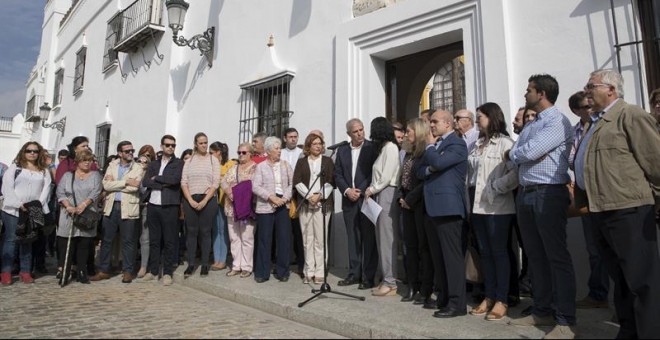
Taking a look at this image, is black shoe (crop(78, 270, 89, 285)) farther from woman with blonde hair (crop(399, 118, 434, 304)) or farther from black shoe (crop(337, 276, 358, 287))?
woman with blonde hair (crop(399, 118, 434, 304))

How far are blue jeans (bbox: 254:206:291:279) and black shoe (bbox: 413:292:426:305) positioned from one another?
1.80 m

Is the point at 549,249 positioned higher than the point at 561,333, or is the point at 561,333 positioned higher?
the point at 549,249

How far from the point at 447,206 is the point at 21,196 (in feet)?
18.2

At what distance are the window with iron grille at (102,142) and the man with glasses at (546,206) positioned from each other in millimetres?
12288

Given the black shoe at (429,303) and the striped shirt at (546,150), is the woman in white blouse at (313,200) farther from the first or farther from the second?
the striped shirt at (546,150)

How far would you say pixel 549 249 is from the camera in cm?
324

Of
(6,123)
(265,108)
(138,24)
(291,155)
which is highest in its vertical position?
(6,123)

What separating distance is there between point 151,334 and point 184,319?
1.72 ft

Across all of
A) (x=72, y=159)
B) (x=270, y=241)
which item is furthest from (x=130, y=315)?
(x=72, y=159)

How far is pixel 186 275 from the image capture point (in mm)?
5848

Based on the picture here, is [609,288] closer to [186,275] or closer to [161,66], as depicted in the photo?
[186,275]

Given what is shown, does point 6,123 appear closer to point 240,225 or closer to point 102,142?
point 102,142

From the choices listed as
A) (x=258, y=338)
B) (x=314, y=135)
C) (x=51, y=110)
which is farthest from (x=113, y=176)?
(x=51, y=110)

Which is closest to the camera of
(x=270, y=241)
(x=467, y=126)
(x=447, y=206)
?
(x=447, y=206)
